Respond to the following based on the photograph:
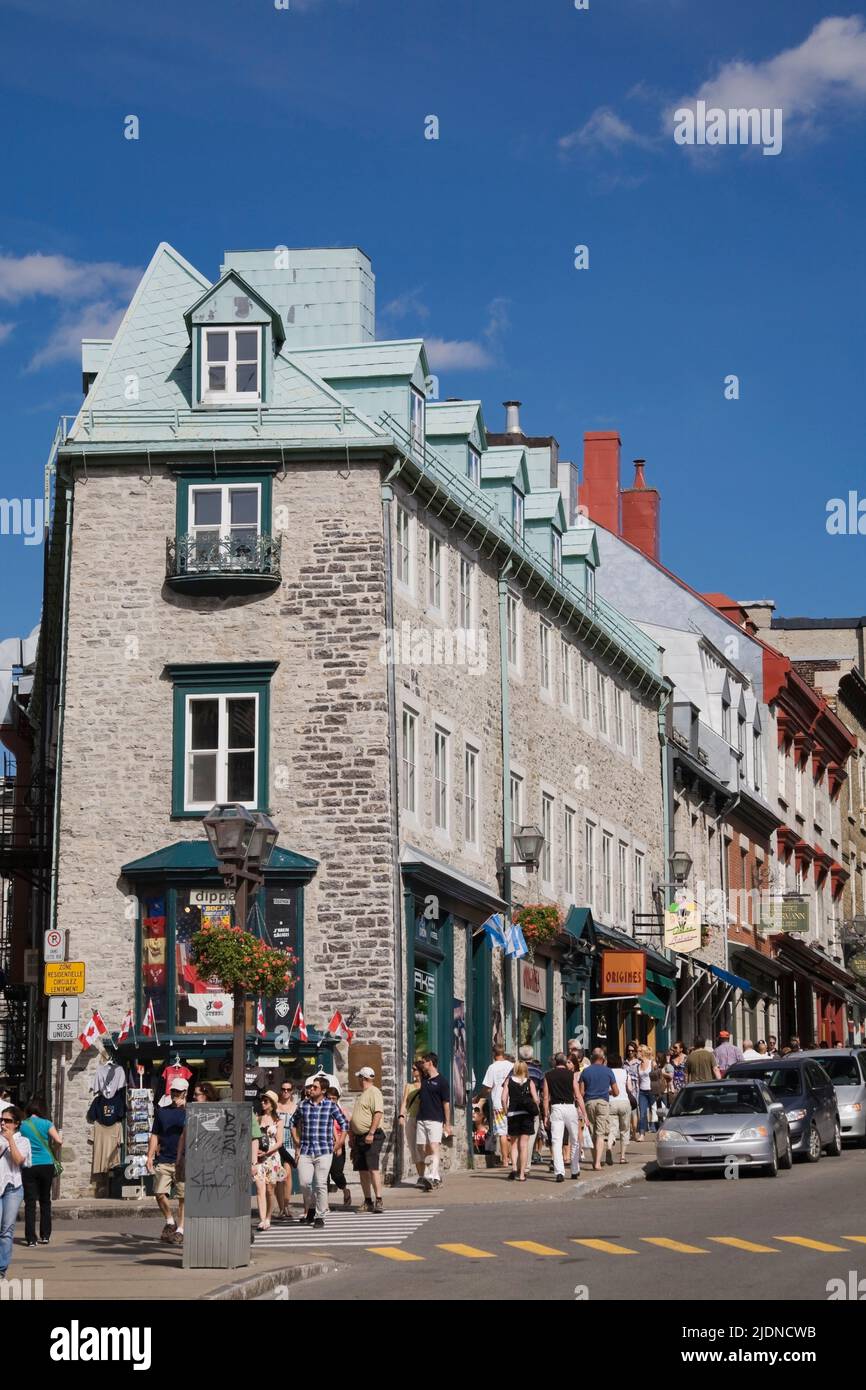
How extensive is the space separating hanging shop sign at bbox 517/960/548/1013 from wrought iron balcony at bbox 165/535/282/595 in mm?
8935

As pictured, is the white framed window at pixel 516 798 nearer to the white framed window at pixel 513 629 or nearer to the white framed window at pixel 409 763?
the white framed window at pixel 513 629

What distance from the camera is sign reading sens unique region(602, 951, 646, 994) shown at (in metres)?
39.7

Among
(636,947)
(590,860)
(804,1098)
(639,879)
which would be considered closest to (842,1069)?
(804,1098)

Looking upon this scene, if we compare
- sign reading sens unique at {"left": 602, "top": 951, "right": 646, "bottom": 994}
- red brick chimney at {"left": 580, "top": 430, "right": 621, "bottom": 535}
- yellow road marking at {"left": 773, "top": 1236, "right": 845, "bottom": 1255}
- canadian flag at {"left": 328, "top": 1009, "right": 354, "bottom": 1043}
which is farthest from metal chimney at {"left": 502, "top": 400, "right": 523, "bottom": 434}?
yellow road marking at {"left": 773, "top": 1236, "right": 845, "bottom": 1255}

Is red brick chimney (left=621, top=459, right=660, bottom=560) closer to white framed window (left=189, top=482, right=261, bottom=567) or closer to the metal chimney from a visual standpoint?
the metal chimney

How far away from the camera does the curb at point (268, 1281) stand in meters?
16.1

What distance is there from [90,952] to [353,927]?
11.4 ft

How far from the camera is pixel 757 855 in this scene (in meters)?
56.9

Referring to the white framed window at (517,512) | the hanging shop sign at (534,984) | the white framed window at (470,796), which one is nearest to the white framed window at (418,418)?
the white framed window at (517,512)

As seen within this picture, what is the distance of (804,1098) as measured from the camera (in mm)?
29938
